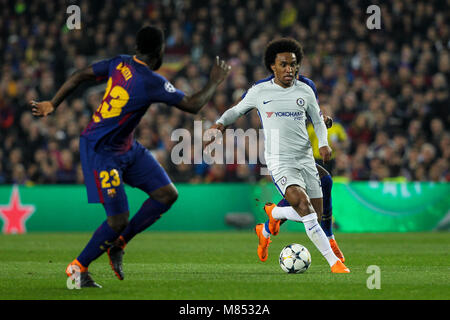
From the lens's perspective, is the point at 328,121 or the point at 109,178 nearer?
the point at 109,178

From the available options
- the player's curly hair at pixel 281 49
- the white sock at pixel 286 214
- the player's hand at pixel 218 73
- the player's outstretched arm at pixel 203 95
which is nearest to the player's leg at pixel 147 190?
the player's outstretched arm at pixel 203 95

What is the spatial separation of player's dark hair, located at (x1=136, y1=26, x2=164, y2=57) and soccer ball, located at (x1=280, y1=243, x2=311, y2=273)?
A: 251 cm

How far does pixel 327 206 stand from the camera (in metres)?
9.52

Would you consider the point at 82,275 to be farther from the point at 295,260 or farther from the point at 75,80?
the point at 295,260

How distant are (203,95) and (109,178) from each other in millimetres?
1069

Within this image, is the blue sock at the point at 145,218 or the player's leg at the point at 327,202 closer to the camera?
the blue sock at the point at 145,218

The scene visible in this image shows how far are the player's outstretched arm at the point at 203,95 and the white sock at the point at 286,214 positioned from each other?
2166mm

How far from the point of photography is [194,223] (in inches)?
654

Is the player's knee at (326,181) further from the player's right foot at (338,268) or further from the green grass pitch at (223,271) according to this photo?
the player's right foot at (338,268)

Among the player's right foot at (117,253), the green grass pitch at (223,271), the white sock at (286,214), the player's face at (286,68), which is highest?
the player's face at (286,68)

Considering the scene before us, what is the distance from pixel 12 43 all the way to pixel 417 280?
52.5 feet

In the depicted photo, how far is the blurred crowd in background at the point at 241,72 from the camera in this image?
17234mm

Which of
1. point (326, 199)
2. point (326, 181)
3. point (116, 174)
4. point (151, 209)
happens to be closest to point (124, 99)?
point (116, 174)

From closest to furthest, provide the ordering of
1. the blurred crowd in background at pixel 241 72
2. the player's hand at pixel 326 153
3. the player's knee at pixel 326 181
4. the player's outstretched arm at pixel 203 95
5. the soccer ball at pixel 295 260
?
the player's outstretched arm at pixel 203 95 < the player's hand at pixel 326 153 < the soccer ball at pixel 295 260 < the player's knee at pixel 326 181 < the blurred crowd in background at pixel 241 72
